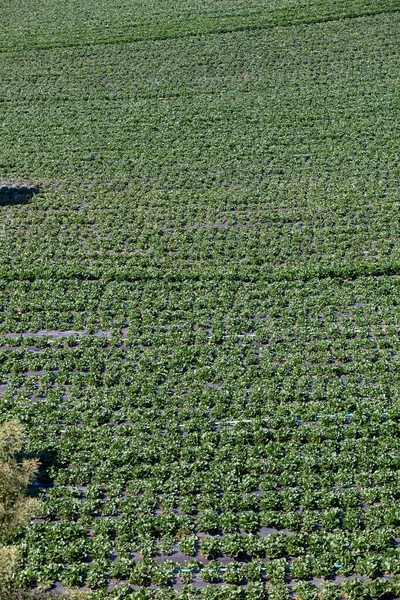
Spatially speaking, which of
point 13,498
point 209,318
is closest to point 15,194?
point 209,318

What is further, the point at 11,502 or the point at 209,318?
the point at 209,318

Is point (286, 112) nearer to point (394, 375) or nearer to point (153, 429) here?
point (394, 375)

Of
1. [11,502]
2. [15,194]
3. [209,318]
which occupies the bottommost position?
[11,502]

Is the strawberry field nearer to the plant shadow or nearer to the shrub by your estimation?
the plant shadow

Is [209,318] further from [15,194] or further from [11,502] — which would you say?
[15,194]

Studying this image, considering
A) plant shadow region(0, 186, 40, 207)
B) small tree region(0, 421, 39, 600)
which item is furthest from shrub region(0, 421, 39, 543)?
plant shadow region(0, 186, 40, 207)
